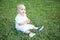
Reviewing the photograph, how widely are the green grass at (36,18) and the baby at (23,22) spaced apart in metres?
0.03

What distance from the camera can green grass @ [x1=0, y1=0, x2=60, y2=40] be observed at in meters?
1.30

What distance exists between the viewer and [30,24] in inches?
53.0

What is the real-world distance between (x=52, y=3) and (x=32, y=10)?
0.17 metres

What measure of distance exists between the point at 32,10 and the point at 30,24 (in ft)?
0.39

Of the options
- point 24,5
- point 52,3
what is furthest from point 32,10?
point 52,3

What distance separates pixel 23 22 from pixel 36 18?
4.2 inches

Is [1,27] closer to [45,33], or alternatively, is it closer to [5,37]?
[5,37]

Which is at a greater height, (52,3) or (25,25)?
(52,3)

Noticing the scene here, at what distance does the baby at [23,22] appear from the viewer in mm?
1315

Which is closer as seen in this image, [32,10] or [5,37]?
[5,37]

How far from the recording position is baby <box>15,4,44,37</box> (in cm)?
132

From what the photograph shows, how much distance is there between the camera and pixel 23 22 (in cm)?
133

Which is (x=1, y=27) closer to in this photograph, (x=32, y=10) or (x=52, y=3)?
(x=32, y=10)

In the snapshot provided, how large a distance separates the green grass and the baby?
3cm
